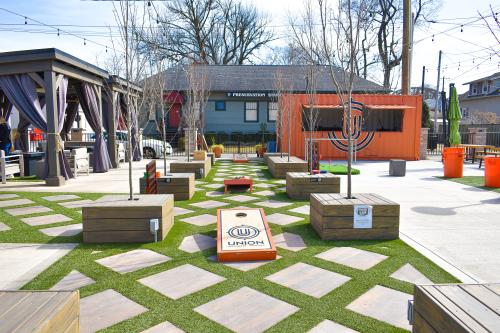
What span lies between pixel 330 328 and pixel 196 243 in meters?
2.48

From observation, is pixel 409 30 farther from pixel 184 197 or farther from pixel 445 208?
pixel 184 197

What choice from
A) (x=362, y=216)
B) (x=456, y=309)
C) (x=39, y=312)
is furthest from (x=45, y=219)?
(x=456, y=309)

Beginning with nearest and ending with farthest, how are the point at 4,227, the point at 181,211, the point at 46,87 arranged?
the point at 4,227, the point at 181,211, the point at 46,87

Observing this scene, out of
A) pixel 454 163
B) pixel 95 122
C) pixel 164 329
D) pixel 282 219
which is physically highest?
pixel 95 122

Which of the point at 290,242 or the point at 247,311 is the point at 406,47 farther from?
the point at 247,311

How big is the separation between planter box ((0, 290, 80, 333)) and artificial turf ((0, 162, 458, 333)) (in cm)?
61

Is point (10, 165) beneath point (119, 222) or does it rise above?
above

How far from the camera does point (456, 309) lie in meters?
2.08

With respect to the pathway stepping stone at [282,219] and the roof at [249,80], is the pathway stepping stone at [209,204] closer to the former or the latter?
the pathway stepping stone at [282,219]

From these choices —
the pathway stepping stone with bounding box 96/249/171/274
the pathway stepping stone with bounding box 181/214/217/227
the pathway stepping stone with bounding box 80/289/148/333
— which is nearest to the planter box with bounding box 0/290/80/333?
the pathway stepping stone with bounding box 80/289/148/333

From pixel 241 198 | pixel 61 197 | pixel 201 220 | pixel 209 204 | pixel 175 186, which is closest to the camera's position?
pixel 201 220

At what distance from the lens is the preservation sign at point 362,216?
4.89m

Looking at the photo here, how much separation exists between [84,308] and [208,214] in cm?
347

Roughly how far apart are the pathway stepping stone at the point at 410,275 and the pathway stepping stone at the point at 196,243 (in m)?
2.23
